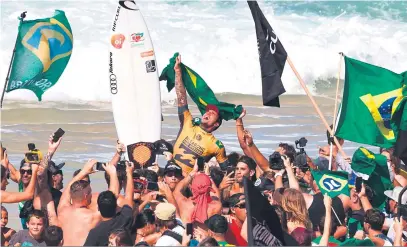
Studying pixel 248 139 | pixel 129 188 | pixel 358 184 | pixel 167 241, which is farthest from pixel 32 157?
pixel 358 184

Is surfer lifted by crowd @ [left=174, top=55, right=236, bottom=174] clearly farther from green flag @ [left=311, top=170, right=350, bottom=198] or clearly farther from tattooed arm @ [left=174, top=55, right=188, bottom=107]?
green flag @ [left=311, top=170, right=350, bottom=198]

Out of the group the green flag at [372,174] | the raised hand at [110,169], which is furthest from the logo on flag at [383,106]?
the raised hand at [110,169]

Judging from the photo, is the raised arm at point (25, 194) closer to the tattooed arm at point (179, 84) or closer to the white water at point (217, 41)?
the tattooed arm at point (179, 84)

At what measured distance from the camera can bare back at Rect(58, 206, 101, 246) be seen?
10172 mm

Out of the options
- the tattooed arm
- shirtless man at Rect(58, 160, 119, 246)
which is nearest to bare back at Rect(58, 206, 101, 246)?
shirtless man at Rect(58, 160, 119, 246)

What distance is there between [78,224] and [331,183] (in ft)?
7.65

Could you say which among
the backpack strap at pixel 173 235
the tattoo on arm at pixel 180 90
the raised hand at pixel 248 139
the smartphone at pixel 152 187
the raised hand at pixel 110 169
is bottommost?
the backpack strap at pixel 173 235

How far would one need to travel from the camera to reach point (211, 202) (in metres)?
10.9

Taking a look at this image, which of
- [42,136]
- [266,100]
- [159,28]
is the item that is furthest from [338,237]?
[159,28]

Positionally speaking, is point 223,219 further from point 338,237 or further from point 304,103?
point 304,103

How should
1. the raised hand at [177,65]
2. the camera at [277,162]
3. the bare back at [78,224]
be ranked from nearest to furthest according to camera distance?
the bare back at [78,224] → the camera at [277,162] → the raised hand at [177,65]

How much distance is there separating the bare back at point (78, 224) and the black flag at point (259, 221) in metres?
1.80

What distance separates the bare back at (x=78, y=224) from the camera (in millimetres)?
10172

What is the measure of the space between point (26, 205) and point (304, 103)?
1396 cm
